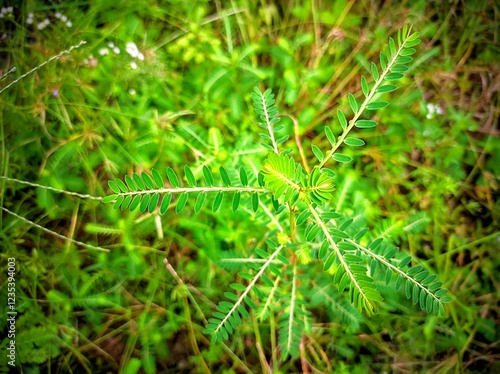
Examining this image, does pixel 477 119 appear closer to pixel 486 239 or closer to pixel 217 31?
pixel 486 239

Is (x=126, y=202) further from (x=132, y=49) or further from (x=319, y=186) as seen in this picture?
(x=132, y=49)

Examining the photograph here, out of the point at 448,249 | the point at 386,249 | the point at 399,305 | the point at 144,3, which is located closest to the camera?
the point at 386,249

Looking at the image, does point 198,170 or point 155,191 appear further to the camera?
point 198,170

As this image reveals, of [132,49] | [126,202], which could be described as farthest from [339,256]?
[132,49]

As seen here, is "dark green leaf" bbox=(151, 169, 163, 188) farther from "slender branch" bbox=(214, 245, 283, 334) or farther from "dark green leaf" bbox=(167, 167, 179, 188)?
"slender branch" bbox=(214, 245, 283, 334)

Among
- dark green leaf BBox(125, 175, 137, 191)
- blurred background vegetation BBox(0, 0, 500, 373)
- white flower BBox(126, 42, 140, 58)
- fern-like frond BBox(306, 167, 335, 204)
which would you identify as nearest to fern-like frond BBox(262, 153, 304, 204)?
fern-like frond BBox(306, 167, 335, 204)

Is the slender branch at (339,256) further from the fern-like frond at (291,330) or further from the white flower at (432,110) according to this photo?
the white flower at (432,110)

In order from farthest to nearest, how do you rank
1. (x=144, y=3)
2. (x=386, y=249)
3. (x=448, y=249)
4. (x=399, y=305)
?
1. (x=144, y=3)
2. (x=448, y=249)
3. (x=399, y=305)
4. (x=386, y=249)

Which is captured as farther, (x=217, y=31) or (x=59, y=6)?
(x=217, y=31)

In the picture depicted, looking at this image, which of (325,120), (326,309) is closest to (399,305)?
(326,309)
